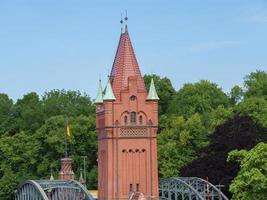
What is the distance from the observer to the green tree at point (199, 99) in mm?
98500

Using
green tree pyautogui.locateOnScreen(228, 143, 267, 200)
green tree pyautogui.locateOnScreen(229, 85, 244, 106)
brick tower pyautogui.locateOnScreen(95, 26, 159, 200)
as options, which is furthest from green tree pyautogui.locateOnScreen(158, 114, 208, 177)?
green tree pyautogui.locateOnScreen(228, 143, 267, 200)

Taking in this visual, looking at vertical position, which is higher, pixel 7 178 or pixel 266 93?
pixel 266 93

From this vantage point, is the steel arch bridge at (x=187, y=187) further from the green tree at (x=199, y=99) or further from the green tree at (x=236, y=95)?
the green tree at (x=236, y=95)

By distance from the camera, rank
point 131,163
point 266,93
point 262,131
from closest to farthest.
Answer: point 131,163 → point 262,131 → point 266,93

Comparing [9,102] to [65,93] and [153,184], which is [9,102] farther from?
[153,184]

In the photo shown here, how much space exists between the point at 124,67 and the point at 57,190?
11222 millimetres

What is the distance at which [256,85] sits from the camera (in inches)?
3716

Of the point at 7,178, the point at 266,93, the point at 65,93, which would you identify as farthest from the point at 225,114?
the point at 65,93

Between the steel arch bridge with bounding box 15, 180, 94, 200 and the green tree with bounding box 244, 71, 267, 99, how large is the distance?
126 feet

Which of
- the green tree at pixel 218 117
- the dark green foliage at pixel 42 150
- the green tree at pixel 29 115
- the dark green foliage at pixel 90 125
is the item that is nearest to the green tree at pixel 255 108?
the dark green foliage at pixel 90 125

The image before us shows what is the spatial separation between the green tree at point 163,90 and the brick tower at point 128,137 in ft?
162

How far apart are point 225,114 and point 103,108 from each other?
32.0 m

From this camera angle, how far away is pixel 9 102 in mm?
119625

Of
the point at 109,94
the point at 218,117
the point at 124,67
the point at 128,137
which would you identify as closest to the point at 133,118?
the point at 128,137
